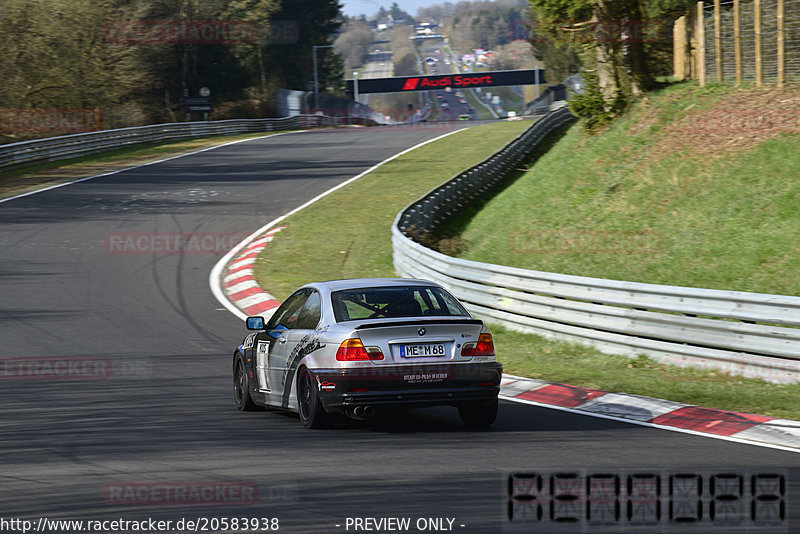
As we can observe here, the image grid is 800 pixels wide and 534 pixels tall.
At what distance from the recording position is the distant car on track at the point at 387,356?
8.59 metres

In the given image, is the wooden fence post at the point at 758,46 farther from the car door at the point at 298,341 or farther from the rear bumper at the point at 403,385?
the rear bumper at the point at 403,385

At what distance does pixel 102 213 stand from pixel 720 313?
20318mm

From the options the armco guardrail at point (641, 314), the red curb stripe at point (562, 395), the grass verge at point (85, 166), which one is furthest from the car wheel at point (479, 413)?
the grass verge at point (85, 166)

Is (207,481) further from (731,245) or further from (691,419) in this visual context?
(731,245)

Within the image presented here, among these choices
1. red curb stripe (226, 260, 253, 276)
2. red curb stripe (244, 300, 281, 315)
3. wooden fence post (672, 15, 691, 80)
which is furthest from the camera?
wooden fence post (672, 15, 691, 80)

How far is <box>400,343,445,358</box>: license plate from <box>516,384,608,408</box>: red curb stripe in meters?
1.85

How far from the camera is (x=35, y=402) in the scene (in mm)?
10062

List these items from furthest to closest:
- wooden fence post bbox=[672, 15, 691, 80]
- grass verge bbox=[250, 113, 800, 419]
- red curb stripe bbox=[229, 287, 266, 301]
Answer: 1. wooden fence post bbox=[672, 15, 691, 80]
2. red curb stripe bbox=[229, 287, 266, 301]
3. grass verge bbox=[250, 113, 800, 419]

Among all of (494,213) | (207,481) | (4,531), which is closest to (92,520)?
(4,531)

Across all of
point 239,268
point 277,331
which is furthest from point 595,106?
point 277,331

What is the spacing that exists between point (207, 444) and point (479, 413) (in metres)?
2.40

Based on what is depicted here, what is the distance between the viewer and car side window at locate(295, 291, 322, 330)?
9.32m

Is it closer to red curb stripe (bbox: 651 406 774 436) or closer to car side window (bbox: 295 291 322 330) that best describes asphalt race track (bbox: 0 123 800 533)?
red curb stripe (bbox: 651 406 774 436)

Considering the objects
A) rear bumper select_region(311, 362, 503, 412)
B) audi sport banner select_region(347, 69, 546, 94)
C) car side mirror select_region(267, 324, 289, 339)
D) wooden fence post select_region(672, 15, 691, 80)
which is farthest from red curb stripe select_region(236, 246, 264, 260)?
audi sport banner select_region(347, 69, 546, 94)
